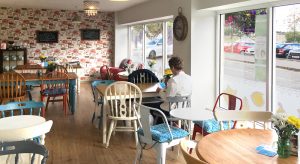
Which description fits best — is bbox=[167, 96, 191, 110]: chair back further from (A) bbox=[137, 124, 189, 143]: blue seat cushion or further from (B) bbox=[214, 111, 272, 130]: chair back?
(B) bbox=[214, 111, 272, 130]: chair back

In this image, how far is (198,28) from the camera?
17.0ft

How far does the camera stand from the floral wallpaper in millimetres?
10055

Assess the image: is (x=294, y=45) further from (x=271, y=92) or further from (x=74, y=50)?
(x=74, y=50)

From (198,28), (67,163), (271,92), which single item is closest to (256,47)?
(271,92)

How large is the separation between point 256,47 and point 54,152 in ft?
10.1

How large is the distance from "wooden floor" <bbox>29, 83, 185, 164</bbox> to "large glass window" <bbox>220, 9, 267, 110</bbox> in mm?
1437

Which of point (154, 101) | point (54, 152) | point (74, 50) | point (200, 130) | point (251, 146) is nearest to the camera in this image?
point (251, 146)

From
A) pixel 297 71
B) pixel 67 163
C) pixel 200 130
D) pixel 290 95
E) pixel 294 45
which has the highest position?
pixel 294 45

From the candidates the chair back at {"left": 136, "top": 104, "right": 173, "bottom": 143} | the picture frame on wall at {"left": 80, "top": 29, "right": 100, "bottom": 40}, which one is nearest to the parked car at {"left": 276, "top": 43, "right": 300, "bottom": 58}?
the chair back at {"left": 136, "top": 104, "right": 173, "bottom": 143}

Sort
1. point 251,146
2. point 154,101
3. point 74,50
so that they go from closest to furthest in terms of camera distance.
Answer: point 251,146
point 154,101
point 74,50

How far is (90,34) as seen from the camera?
10953 millimetres

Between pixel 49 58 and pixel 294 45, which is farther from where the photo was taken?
pixel 49 58

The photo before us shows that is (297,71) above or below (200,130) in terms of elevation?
above

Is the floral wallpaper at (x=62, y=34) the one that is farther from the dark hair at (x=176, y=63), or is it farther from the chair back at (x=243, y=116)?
the chair back at (x=243, y=116)
